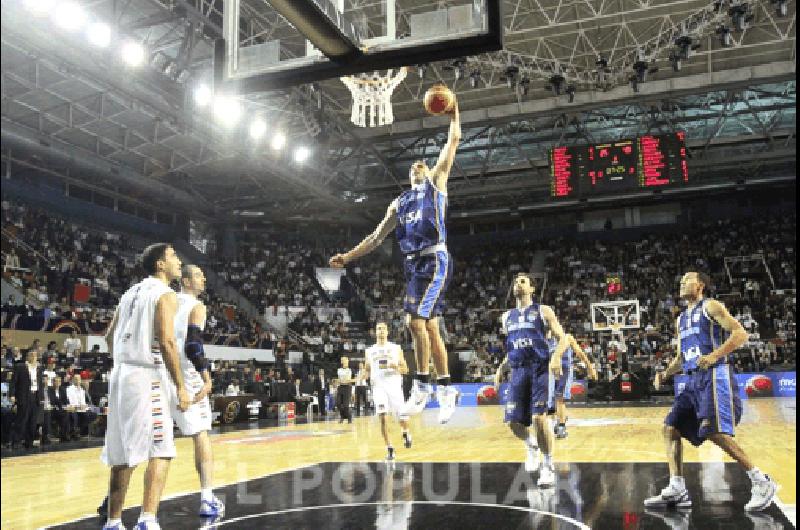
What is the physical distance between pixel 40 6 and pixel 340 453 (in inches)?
332

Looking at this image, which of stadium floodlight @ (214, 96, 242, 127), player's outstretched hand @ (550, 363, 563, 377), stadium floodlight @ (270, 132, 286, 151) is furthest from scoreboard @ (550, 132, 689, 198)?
player's outstretched hand @ (550, 363, 563, 377)

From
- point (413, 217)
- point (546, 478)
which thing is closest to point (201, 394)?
point (413, 217)

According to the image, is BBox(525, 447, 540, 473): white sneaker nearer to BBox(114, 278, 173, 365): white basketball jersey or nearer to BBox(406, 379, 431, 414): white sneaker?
BBox(406, 379, 431, 414): white sneaker

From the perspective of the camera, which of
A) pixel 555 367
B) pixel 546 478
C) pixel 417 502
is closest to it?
pixel 417 502

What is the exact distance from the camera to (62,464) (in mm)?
10000

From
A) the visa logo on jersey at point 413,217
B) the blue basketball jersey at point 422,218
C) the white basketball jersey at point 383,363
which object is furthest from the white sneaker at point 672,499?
the white basketball jersey at point 383,363

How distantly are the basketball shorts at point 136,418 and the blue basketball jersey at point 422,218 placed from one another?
205 cm

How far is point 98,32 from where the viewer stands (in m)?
13.5

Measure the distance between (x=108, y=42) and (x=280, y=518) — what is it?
11.7 m

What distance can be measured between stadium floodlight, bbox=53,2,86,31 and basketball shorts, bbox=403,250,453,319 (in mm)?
9667

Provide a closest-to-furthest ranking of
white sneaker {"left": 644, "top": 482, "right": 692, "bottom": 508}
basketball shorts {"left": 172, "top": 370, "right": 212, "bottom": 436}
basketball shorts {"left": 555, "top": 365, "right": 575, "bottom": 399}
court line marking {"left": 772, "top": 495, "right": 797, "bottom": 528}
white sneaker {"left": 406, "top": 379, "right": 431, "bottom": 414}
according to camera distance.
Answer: court line marking {"left": 772, "top": 495, "right": 797, "bottom": 528}, white sneaker {"left": 644, "top": 482, "right": 692, "bottom": 508}, white sneaker {"left": 406, "top": 379, "right": 431, "bottom": 414}, basketball shorts {"left": 172, "top": 370, "right": 212, "bottom": 436}, basketball shorts {"left": 555, "top": 365, "right": 575, "bottom": 399}

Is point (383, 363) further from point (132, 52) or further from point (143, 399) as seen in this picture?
point (132, 52)

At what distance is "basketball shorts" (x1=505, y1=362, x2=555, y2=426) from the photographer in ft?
22.4

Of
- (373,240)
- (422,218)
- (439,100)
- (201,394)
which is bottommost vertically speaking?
(201,394)
